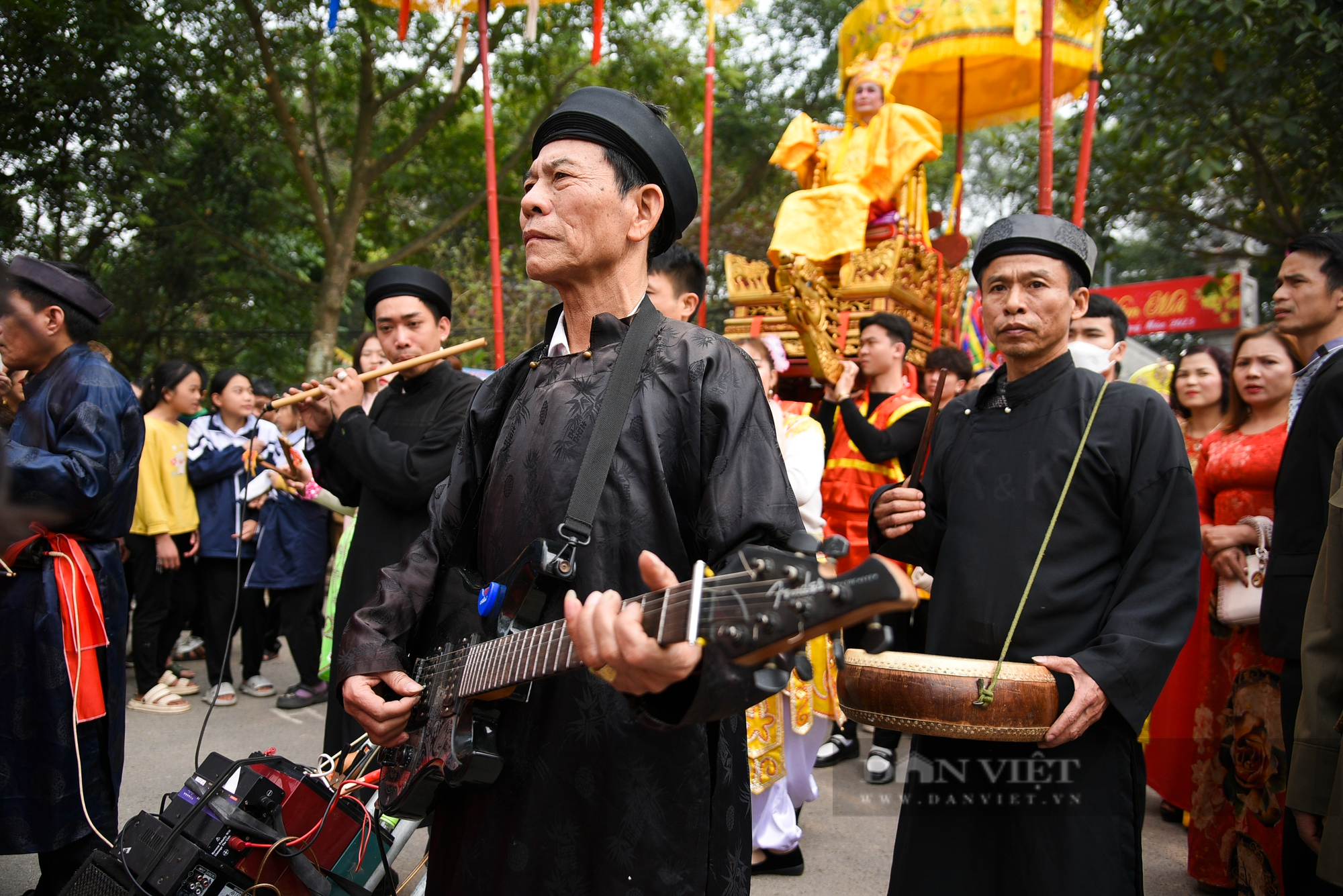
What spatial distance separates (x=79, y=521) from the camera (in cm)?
280

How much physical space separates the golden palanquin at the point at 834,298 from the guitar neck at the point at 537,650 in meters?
3.65

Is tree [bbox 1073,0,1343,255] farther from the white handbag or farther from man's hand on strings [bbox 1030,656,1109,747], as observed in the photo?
man's hand on strings [bbox 1030,656,1109,747]

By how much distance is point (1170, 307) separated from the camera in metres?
18.8

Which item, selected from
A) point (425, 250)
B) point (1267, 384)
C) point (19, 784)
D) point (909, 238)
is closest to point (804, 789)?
point (1267, 384)

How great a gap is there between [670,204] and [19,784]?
250cm

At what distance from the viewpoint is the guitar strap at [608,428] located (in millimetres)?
1436

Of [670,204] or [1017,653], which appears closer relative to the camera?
[670,204]

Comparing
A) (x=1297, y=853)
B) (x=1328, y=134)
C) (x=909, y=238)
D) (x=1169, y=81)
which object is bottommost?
(x=1297, y=853)

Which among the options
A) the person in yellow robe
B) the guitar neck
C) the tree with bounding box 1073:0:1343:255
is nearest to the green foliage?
the tree with bounding box 1073:0:1343:255

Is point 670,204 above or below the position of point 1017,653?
above

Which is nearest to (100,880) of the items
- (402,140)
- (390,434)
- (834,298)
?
(390,434)

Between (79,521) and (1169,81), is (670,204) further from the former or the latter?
(1169,81)

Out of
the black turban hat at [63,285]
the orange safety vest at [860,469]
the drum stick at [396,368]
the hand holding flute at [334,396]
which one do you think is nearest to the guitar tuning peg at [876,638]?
the drum stick at [396,368]

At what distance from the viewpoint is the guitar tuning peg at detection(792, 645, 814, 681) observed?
3.84ft
